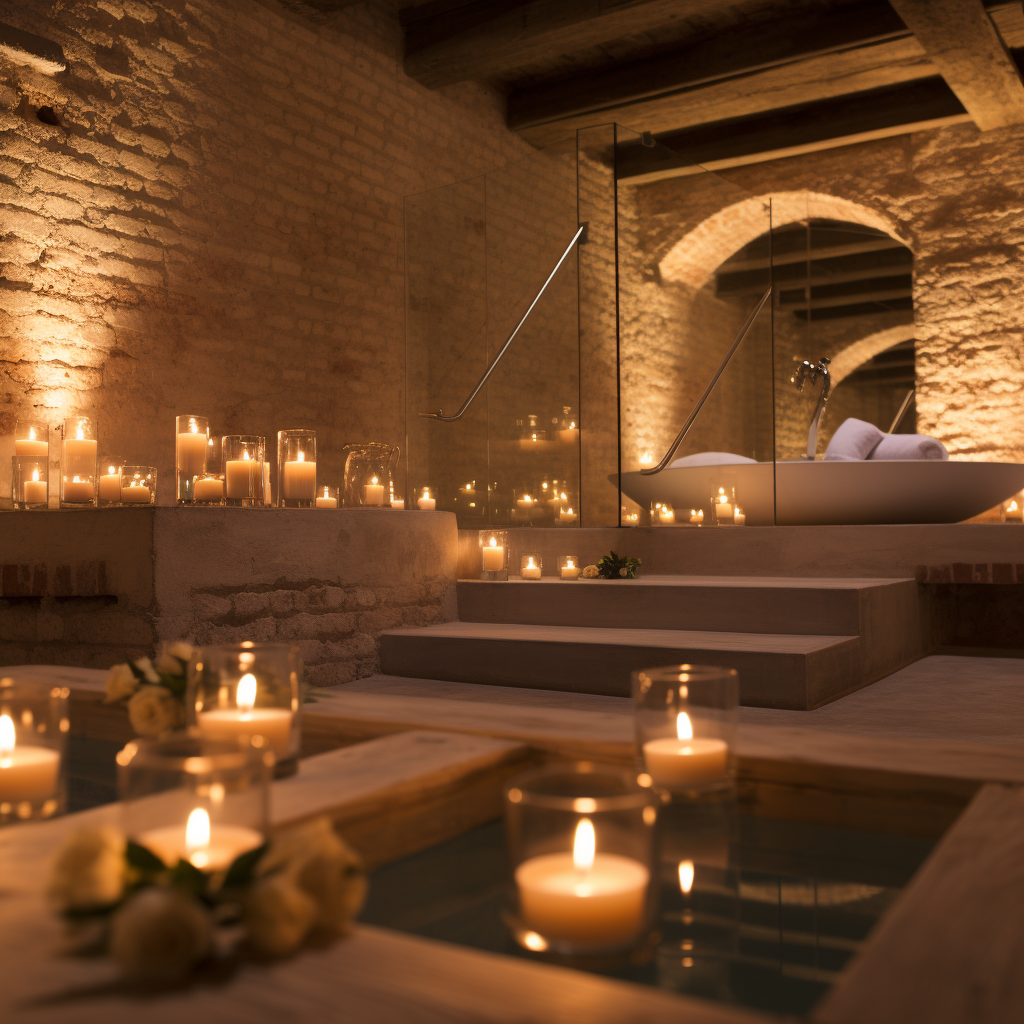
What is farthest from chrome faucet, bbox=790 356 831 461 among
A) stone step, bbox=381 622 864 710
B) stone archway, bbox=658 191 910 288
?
stone step, bbox=381 622 864 710

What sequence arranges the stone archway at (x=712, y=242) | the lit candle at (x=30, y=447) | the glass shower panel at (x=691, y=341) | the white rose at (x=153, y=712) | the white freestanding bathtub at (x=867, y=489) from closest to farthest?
1. the white rose at (x=153, y=712)
2. the lit candle at (x=30, y=447)
3. the white freestanding bathtub at (x=867, y=489)
4. the glass shower panel at (x=691, y=341)
5. the stone archway at (x=712, y=242)

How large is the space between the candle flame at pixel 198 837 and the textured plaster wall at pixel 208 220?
3.34 metres

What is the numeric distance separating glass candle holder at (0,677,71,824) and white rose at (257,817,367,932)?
40 centimetres

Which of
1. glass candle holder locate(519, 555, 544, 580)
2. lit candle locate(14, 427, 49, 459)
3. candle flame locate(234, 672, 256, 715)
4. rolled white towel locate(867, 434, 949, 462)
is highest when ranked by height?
rolled white towel locate(867, 434, 949, 462)

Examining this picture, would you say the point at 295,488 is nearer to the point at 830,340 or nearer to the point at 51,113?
the point at 51,113

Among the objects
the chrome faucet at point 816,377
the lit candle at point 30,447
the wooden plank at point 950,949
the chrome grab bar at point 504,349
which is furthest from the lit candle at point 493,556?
the wooden plank at point 950,949

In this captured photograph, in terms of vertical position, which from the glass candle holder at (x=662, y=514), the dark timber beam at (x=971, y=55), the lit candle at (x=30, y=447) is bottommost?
the glass candle holder at (x=662, y=514)

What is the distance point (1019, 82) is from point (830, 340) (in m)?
2.14

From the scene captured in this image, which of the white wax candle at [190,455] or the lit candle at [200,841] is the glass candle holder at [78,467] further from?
the lit candle at [200,841]

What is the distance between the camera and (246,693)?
982mm

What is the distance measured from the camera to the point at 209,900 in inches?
22.0

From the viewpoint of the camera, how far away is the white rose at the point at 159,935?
1.65 feet

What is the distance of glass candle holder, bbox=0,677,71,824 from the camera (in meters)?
0.87

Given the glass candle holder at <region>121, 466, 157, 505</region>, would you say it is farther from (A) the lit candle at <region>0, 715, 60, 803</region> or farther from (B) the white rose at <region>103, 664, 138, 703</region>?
(A) the lit candle at <region>0, 715, 60, 803</region>
